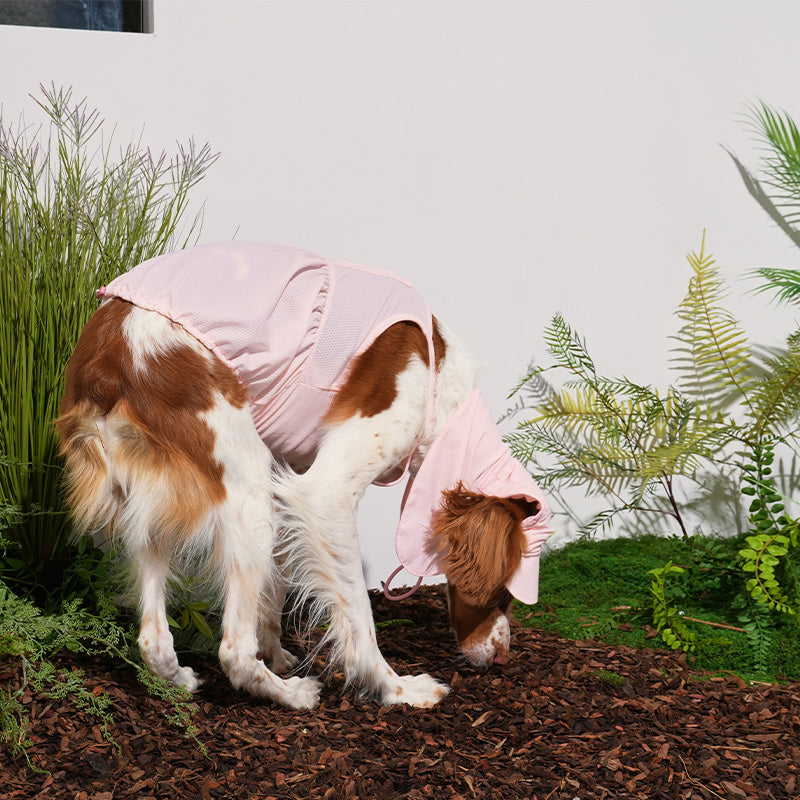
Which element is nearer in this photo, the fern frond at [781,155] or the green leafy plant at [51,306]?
the green leafy plant at [51,306]

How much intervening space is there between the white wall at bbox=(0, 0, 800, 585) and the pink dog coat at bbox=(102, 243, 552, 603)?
105cm

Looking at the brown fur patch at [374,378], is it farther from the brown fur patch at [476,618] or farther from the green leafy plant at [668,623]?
the green leafy plant at [668,623]

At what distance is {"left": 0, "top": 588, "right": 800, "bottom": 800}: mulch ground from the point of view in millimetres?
2340

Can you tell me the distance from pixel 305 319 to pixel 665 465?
1845 millimetres

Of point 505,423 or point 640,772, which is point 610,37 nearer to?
point 505,423

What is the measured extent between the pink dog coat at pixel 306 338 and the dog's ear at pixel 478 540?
0.16ft

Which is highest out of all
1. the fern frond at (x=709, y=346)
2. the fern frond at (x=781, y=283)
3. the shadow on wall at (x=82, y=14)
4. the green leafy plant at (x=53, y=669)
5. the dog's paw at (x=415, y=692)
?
the shadow on wall at (x=82, y=14)

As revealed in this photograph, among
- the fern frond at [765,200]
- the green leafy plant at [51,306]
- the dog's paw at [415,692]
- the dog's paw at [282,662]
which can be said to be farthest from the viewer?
the fern frond at [765,200]

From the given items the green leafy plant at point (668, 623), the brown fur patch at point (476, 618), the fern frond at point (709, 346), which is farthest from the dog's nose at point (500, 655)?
the fern frond at point (709, 346)

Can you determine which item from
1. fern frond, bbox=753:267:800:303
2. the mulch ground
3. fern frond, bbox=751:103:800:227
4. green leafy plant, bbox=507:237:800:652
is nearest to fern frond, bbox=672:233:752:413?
green leafy plant, bbox=507:237:800:652

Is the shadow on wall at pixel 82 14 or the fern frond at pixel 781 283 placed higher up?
the shadow on wall at pixel 82 14

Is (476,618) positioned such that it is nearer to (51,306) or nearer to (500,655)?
(500,655)

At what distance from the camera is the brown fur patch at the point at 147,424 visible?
252 cm

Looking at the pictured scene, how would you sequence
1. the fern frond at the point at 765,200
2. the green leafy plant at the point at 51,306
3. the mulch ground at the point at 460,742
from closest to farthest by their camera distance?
1. the mulch ground at the point at 460,742
2. the green leafy plant at the point at 51,306
3. the fern frond at the point at 765,200
